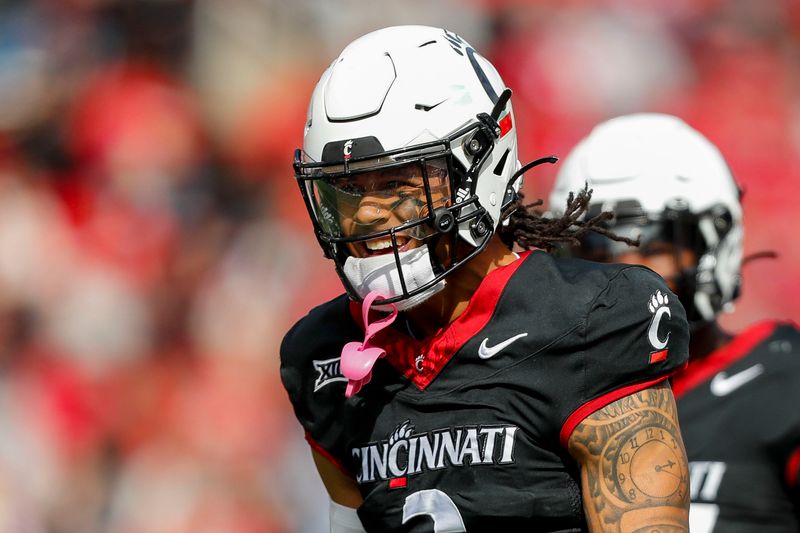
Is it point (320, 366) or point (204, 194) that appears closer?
point (320, 366)

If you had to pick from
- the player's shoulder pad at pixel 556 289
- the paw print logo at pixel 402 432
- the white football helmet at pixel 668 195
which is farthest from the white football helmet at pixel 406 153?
the white football helmet at pixel 668 195

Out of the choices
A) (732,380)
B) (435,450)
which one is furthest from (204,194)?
(435,450)

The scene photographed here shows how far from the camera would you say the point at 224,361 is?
16.2 ft

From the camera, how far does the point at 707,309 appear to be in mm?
3002

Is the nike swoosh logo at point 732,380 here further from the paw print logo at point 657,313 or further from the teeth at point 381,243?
the teeth at point 381,243

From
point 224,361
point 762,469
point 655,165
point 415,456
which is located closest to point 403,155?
point 415,456

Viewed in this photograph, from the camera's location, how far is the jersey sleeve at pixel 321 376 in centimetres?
214

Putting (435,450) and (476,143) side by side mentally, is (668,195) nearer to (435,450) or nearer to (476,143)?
(476,143)

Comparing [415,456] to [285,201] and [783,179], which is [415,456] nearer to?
[285,201]

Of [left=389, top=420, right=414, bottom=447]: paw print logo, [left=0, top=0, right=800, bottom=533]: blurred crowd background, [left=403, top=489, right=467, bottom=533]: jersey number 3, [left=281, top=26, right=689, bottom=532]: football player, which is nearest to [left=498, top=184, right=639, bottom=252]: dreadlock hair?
[left=281, top=26, right=689, bottom=532]: football player

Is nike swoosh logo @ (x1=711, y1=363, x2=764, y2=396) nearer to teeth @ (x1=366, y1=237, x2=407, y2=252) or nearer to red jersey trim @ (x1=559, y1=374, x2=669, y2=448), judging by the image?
red jersey trim @ (x1=559, y1=374, x2=669, y2=448)

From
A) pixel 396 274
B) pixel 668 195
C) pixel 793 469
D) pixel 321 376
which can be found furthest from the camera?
pixel 668 195

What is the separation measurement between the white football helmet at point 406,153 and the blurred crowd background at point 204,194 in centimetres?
290

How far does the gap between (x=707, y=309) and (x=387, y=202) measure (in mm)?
1403
